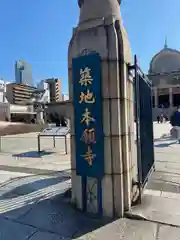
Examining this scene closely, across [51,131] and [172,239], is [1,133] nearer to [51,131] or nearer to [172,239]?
[51,131]

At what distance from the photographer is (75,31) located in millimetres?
3850

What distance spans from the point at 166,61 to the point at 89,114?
77.7m

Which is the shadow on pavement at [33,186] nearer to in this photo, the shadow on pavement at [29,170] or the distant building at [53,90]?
the shadow on pavement at [29,170]

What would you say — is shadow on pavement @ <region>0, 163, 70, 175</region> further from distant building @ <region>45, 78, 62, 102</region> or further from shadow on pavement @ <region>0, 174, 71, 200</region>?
distant building @ <region>45, 78, 62, 102</region>

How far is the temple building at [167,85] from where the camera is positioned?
210 feet

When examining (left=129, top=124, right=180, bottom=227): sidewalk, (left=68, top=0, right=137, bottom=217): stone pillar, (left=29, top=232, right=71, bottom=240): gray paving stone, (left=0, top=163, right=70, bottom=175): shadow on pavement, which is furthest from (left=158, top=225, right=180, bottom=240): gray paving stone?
(left=0, top=163, right=70, bottom=175): shadow on pavement

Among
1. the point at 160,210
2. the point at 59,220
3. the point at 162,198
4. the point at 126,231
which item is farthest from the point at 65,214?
the point at 162,198

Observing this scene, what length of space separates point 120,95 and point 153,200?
6.37 ft

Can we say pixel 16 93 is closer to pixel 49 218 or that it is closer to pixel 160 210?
pixel 49 218

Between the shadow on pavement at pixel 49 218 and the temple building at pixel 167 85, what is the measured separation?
2260 inches

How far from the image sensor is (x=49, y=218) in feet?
11.9

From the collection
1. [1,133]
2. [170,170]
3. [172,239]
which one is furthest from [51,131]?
[1,133]

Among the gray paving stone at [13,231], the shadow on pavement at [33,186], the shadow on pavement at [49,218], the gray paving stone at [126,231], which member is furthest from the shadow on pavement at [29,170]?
the gray paving stone at [126,231]

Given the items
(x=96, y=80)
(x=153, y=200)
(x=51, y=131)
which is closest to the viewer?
(x=96, y=80)
